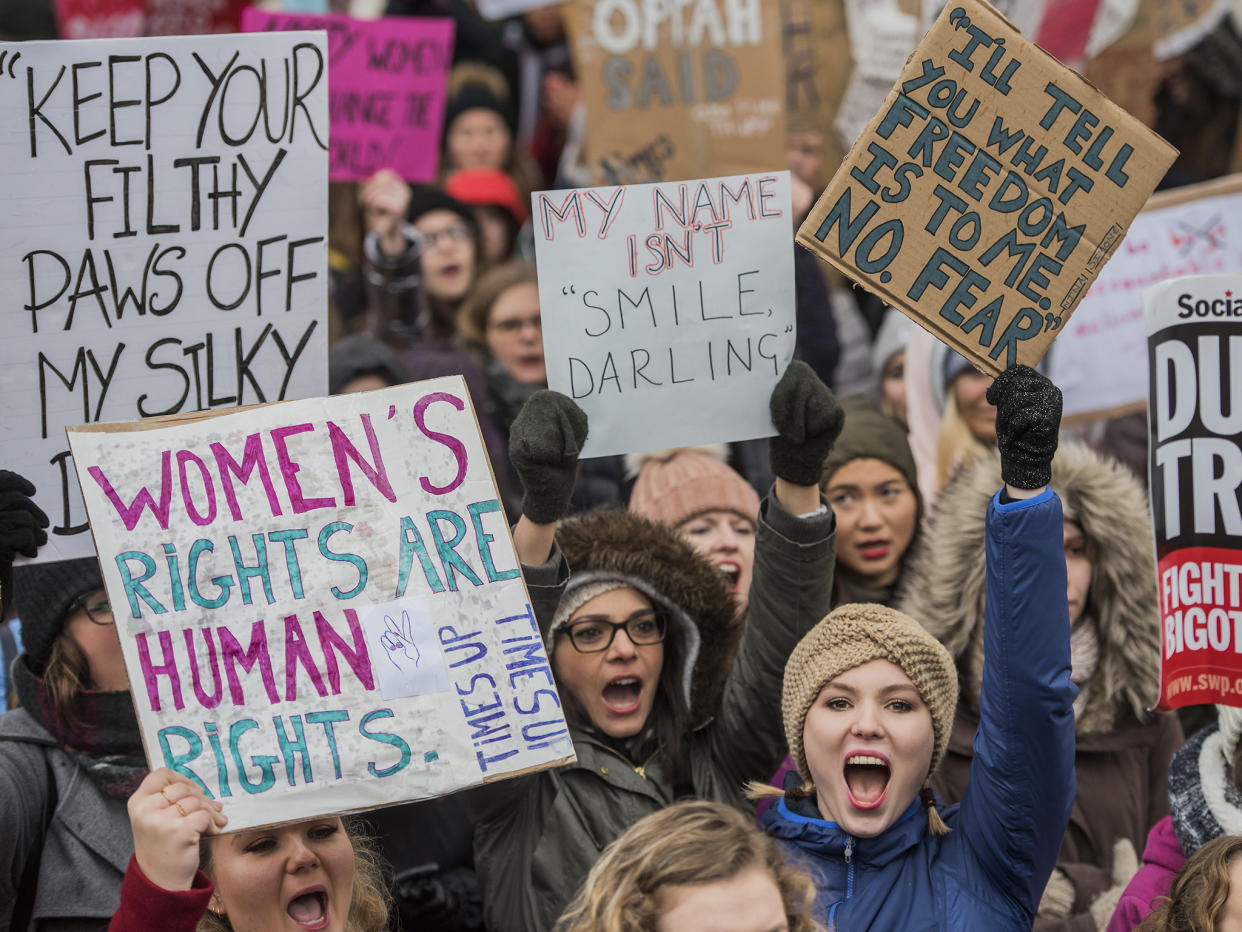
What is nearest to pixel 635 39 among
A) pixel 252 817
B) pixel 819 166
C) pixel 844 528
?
pixel 819 166

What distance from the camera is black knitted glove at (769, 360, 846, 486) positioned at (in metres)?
3.25

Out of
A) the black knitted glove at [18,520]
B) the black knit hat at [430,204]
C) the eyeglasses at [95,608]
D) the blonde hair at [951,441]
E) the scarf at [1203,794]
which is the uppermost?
the black knit hat at [430,204]

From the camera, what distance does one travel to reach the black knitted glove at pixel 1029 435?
2.69 metres

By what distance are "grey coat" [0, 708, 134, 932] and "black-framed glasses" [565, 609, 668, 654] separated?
1.07 metres

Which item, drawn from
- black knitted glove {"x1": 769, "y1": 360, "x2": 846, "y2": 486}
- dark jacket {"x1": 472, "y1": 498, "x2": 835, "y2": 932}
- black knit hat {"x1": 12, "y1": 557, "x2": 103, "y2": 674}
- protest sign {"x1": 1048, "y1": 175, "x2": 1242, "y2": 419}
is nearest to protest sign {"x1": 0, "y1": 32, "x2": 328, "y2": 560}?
black knit hat {"x1": 12, "y1": 557, "x2": 103, "y2": 674}

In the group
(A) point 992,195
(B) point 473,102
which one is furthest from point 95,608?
(B) point 473,102

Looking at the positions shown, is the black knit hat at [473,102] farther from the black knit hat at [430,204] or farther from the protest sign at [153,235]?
the protest sign at [153,235]

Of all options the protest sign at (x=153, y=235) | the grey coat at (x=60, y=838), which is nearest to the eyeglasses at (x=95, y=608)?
the protest sign at (x=153, y=235)

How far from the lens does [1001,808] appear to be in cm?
273

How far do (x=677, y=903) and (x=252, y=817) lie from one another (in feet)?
2.57

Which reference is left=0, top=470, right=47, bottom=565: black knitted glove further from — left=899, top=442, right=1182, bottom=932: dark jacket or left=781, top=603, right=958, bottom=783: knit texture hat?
left=899, top=442, right=1182, bottom=932: dark jacket

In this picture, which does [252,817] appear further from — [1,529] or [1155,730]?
[1155,730]

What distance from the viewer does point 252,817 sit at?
8.36ft

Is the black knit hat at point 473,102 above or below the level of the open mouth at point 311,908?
above
